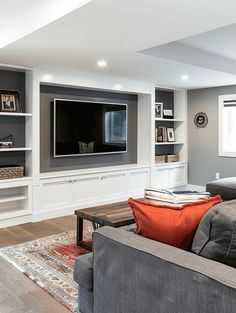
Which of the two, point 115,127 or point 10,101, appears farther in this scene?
point 115,127

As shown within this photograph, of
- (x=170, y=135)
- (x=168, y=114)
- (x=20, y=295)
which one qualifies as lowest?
(x=20, y=295)

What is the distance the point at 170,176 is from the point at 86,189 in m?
2.23

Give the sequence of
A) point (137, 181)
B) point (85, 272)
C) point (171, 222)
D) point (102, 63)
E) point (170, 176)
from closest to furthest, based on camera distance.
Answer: point (171, 222) → point (85, 272) → point (102, 63) → point (137, 181) → point (170, 176)

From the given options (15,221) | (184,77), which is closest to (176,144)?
(184,77)

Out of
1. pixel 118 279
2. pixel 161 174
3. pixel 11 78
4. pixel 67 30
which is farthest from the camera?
pixel 161 174

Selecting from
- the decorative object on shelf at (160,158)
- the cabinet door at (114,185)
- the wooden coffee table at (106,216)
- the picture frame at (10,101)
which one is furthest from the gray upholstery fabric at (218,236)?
the decorative object on shelf at (160,158)

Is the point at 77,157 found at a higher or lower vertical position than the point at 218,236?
higher

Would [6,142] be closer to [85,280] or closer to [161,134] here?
[85,280]

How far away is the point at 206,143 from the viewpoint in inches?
268

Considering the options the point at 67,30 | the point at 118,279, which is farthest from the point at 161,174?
the point at 118,279

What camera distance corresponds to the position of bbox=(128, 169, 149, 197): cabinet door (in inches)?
235

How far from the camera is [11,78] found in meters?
4.67

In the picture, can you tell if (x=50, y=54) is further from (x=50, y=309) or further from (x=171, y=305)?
(x=171, y=305)

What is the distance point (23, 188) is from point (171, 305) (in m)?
3.60
